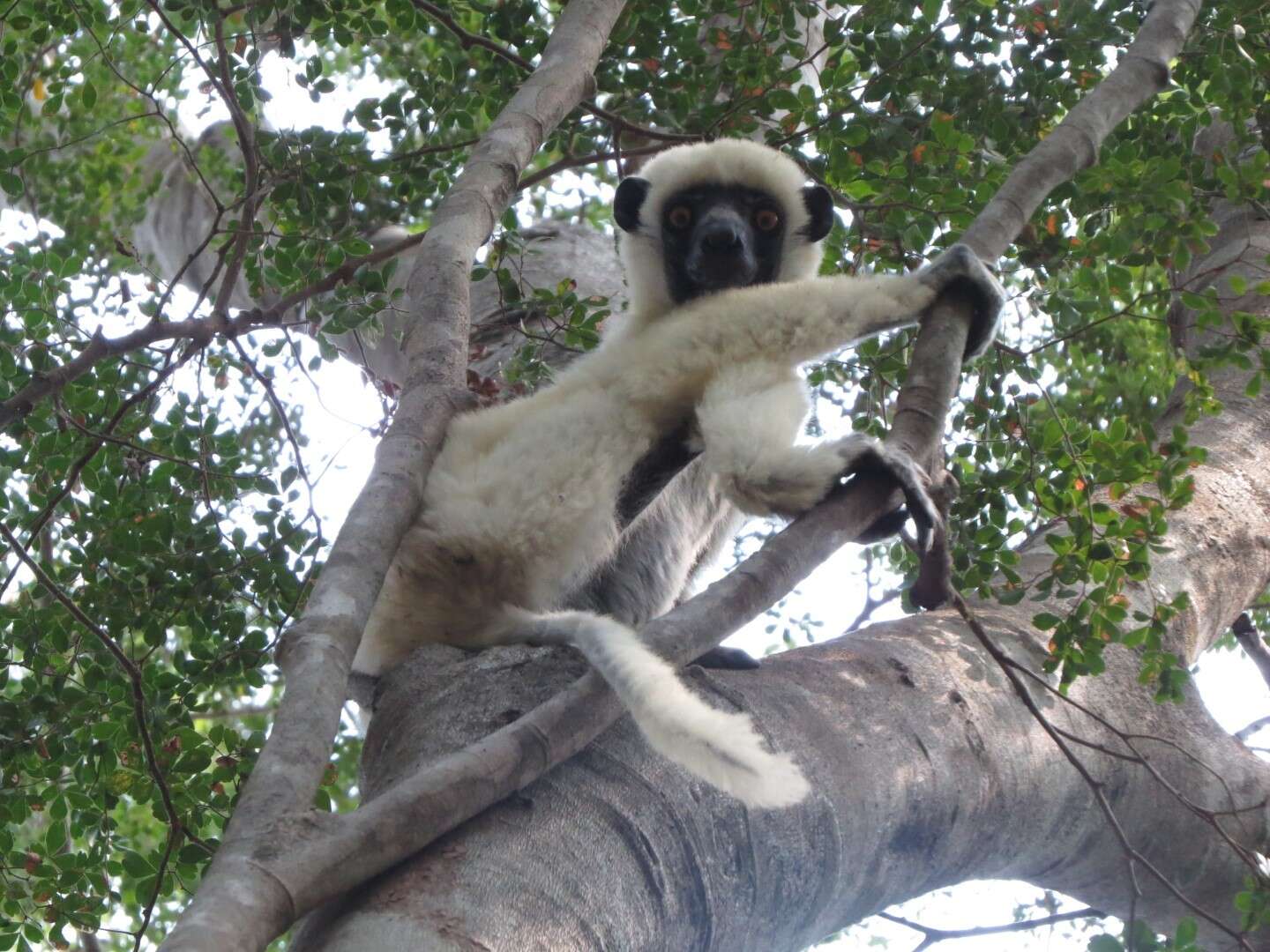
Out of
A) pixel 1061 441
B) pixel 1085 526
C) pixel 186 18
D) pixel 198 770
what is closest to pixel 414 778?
pixel 198 770

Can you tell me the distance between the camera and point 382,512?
7.89 feet

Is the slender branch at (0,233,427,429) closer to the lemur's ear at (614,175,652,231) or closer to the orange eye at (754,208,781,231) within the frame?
the lemur's ear at (614,175,652,231)

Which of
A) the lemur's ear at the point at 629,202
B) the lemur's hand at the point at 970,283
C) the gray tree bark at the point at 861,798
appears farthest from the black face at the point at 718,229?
the gray tree bark at the point at 861,798

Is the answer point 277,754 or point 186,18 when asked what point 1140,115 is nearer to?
point 186,18

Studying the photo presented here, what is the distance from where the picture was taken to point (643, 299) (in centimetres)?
392

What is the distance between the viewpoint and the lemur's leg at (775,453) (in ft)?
8.71

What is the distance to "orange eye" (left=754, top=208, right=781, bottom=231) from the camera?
3.98 metres

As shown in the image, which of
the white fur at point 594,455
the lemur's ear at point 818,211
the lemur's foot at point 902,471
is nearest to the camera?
the lemur's foot at point 902,471

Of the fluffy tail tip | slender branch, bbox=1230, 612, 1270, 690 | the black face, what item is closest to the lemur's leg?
the black face

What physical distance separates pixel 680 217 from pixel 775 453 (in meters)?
1.43

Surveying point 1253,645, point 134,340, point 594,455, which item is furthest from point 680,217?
point 1253,645

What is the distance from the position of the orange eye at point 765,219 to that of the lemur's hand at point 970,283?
1034 mm

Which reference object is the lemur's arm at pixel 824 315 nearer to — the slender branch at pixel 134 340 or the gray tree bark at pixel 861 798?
→ the gray tree bark at pixel 861 798

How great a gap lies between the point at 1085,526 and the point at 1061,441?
406 mm
